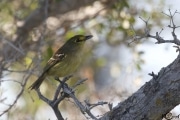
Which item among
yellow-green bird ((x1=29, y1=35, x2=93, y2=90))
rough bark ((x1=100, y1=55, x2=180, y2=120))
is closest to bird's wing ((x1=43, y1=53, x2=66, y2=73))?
yellow-green bird ((x1=29, y1=35, x2=93, y2=90))

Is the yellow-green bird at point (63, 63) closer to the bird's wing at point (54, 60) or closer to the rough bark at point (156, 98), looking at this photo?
the bird's wing at point (54, 60)

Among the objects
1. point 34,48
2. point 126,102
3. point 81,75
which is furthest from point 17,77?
point 126,102

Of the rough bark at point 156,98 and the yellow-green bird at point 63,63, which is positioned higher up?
the yellow-green bird at point 63,63

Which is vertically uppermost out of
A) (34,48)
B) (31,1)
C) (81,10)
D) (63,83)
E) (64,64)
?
(31,1)

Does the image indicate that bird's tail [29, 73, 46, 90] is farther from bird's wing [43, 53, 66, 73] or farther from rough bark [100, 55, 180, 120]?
rough bark [100, 55, 180, 120]

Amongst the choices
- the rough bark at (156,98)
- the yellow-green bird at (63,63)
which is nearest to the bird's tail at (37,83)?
the yellow-green bird at (63,63)

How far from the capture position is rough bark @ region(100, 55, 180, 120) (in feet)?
10.3

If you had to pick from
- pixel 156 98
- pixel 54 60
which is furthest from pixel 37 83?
pixel 156 98

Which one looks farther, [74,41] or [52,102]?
[74,41]

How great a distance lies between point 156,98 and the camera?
318 centimetres

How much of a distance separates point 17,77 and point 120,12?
2.03m

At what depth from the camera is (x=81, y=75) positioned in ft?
26.6

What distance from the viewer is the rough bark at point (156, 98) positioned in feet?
10.3

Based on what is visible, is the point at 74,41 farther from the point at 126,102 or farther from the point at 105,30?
the point at 105,30
